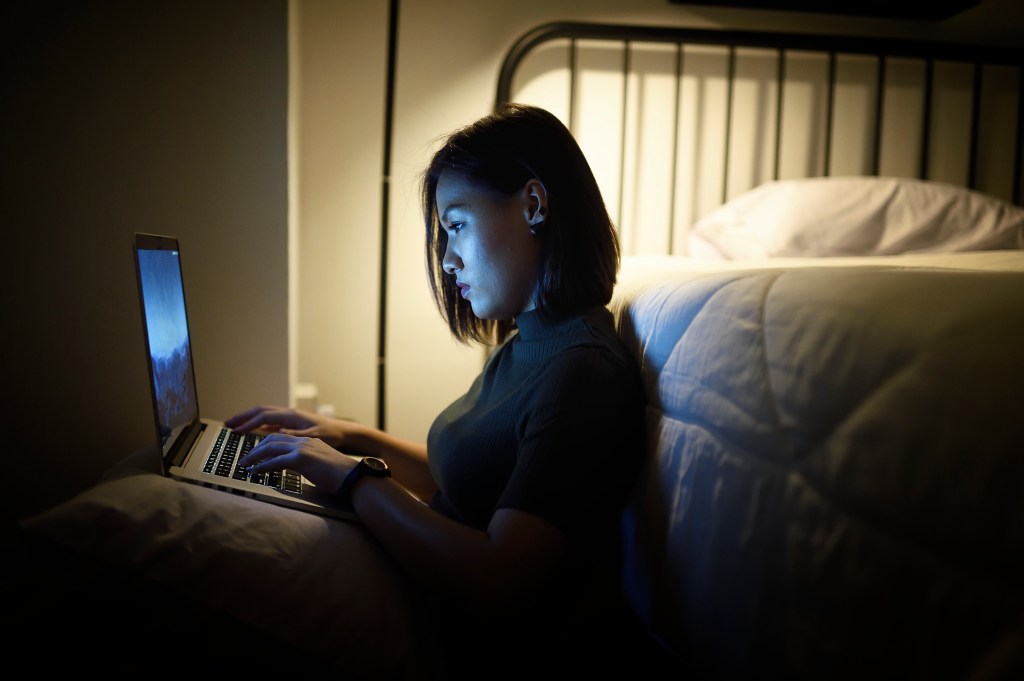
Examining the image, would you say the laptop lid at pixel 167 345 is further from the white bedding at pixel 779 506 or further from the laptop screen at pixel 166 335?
the white bedding at pixel 779 506

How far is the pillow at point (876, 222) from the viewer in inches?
67.4

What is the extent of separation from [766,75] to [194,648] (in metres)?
2.27

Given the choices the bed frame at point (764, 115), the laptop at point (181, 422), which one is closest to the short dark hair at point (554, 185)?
the laptop at point (181, 422)

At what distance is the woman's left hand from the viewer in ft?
2.27

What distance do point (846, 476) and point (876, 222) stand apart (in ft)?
5.31

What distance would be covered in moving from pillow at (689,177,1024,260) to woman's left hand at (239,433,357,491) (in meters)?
1.42

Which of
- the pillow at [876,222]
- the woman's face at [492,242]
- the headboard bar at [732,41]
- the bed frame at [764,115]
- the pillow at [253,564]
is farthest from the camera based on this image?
the bed frame at [764,115]

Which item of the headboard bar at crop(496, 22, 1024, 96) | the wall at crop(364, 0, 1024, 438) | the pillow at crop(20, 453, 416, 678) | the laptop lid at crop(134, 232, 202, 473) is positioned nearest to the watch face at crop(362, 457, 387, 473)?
the pillow at crop(20, 453, 416, 678)

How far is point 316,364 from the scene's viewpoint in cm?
204

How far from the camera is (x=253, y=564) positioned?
0.54 metres

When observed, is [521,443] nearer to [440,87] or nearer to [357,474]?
[357,474]

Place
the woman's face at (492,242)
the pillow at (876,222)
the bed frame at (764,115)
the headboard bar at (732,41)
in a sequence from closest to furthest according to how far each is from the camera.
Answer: the woman's face at (492,242) → the pillow at (876,222) → the headboard bar at (732,41) → the bed frame at (764,115)

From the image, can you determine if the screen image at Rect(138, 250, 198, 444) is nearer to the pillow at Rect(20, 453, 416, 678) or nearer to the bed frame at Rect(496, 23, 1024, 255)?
the pillow at Rect(20, 453, 416, 678)

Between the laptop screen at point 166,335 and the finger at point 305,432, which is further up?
the laptop screen at point 166,335
